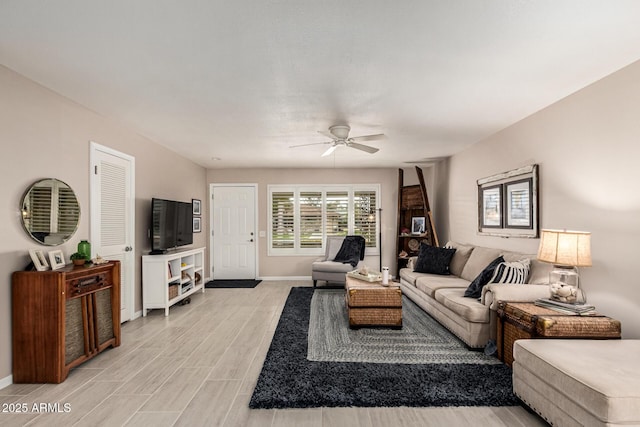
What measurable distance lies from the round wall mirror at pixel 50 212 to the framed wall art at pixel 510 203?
4755 millimetres

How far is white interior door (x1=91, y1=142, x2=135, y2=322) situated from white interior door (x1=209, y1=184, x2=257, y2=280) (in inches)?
110

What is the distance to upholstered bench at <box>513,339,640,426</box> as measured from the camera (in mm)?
1529

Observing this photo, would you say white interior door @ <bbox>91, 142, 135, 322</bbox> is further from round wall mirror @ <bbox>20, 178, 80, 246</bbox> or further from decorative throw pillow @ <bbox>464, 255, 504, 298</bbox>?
decorative throw pillow @ <bbox>464, 255, 504, 298</bbox>

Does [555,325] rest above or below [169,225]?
below

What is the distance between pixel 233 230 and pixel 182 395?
4.79m

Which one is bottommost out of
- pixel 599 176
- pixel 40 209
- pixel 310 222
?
pixel 310 222

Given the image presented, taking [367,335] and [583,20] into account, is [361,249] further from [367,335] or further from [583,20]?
[583,20]

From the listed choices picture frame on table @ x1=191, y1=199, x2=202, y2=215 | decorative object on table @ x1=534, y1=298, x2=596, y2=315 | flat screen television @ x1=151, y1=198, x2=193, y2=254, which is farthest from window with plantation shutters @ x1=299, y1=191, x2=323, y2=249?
decorative object on table @ x1=534, y1=298, x2=596, y2=315

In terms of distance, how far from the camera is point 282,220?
22.9ft

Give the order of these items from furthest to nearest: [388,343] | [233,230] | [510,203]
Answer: [233,230] → [510,203] → [388,343]

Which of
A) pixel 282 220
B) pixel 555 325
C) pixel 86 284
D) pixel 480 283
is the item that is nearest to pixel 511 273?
pixel 480 283

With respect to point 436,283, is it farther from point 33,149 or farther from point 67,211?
point 33,149

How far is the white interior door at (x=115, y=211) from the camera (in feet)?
11.4

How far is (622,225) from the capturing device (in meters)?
2.54
